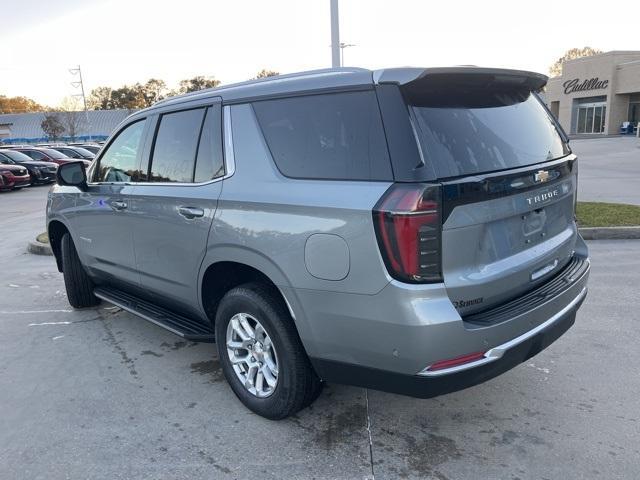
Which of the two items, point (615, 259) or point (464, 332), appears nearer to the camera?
point (464, 332)

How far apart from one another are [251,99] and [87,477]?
2.31 m

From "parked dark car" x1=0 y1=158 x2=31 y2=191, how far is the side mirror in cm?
1841

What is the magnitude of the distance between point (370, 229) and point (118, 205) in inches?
104

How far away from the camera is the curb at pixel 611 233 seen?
→ 25.4 feet

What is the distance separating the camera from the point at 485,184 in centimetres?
262

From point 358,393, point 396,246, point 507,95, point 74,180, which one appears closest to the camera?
point 396,246

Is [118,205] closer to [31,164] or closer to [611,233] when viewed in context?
[611,233]

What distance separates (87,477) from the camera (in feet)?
9.34

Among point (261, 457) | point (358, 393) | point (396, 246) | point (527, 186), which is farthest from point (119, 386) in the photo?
point (527, 186)

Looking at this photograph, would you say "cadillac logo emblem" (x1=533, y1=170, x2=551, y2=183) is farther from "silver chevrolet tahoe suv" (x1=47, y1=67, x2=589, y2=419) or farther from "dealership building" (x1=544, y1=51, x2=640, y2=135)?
"dealership building" (x1=544, y1=51, x2=640, y2=135)

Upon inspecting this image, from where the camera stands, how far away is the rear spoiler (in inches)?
99.9

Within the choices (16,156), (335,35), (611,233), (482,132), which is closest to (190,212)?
(482,132)

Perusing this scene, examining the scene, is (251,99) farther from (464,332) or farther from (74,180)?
(74,180)

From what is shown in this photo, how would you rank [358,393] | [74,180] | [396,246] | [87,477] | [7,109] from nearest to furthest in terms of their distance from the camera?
[396,246]
[87,477]
[358,393]
[74,180]
[7,109]
